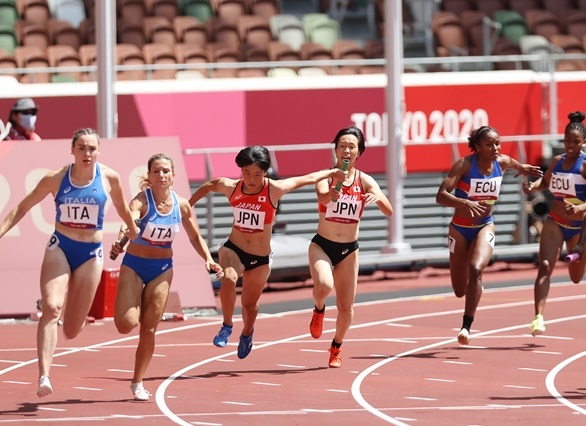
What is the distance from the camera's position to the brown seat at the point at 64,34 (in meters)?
28.5

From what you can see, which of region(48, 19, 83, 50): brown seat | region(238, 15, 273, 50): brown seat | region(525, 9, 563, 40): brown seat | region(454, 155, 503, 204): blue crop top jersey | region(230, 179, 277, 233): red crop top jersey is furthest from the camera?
region(525, 9, 563, 40): brown seat

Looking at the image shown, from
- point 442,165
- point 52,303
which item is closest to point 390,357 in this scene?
point 52,303

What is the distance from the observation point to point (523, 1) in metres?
32.2

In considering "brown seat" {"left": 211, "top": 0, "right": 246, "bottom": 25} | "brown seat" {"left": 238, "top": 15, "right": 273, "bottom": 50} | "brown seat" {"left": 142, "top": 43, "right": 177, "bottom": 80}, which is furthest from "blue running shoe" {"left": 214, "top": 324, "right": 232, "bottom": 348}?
"brown seat" {"left": 211, "top": 0, "right": 246, "bottom": 25}

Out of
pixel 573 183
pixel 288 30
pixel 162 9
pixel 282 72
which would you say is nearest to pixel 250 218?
pixel 573 183

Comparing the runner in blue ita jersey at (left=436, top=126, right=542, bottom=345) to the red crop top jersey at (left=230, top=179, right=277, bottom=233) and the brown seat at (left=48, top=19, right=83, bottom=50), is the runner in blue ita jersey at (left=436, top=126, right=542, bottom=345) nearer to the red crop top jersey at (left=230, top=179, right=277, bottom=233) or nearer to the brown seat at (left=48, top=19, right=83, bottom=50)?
the red crop top jersey at (left=230, top=179, right=277, bottom=233)

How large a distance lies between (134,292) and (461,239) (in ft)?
15.8

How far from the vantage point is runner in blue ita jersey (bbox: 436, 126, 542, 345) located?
1650 cm

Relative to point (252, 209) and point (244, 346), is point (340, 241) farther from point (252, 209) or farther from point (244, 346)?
point (244, 346)

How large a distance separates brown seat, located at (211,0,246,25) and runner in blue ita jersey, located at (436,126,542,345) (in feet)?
45.4

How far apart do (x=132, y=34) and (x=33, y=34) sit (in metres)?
1.75

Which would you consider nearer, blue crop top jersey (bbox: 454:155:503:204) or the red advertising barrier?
blue crop top jersey (bbox: 454:155:503:204)

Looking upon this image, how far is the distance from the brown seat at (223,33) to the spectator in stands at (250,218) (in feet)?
47.6

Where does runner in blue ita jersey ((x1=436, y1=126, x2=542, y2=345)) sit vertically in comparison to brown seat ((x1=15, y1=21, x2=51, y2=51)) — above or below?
below
